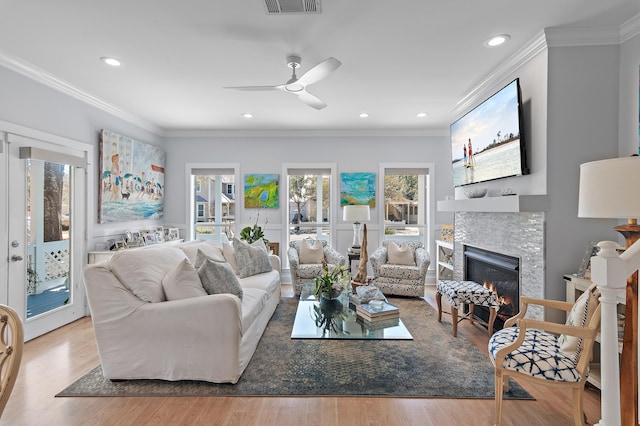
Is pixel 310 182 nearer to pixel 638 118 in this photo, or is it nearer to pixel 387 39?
pixel 387 39

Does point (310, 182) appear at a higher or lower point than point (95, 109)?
lower

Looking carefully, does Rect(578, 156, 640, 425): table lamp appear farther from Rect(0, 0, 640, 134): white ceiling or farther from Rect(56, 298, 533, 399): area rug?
Rect(0, 0, 640, 134): white ceiling

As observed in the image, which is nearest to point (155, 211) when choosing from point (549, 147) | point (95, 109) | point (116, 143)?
point (116, 143)

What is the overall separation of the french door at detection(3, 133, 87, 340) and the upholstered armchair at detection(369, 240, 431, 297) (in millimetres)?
3828

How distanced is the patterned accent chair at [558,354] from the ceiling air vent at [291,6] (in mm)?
2353

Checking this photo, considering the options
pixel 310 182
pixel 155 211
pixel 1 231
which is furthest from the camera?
pixel 310 182

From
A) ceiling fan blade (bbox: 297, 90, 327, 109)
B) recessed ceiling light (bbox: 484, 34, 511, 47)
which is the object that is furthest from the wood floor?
recessed ceiling light (bbox: 484, 34, 511, 47)

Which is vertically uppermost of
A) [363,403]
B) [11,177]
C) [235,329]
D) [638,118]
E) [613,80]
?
[613,80]

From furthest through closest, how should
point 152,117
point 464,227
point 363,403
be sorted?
point 152,117 → point 464,227 → point 363,403

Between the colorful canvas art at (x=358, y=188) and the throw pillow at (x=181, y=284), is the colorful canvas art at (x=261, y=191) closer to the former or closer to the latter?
the colorful canvas art at (x=358, y=188)

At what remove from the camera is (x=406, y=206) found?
5.79m

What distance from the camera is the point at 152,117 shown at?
492 cm

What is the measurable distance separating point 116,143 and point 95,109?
481mm

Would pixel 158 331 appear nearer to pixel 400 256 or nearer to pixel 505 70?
pixel 400 256
